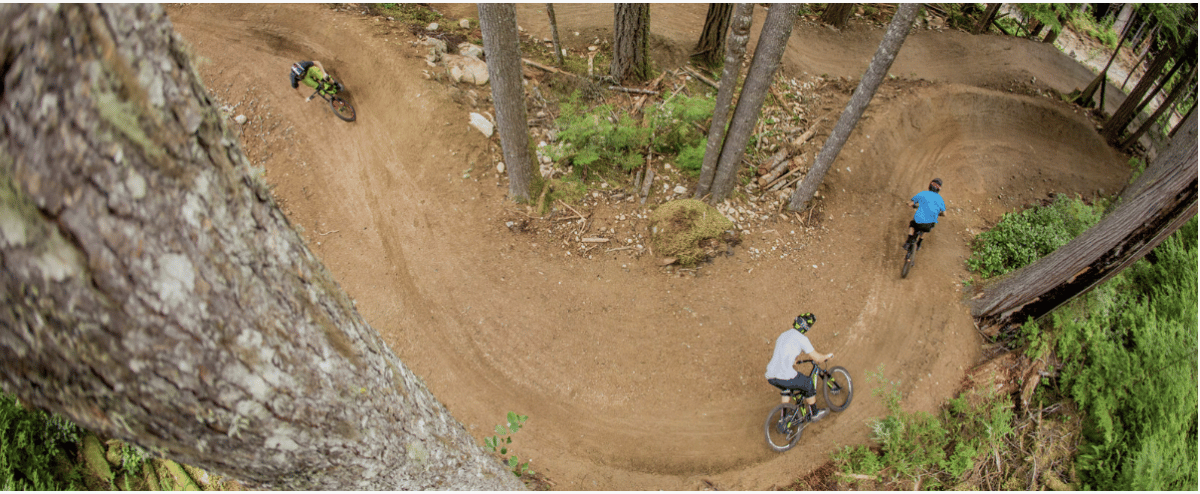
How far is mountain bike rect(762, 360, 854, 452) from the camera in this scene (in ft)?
25.7

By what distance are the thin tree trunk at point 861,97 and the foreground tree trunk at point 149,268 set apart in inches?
345

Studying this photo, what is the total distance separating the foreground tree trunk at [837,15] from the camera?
623 inches

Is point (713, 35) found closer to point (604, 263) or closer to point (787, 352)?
point (604, 263)

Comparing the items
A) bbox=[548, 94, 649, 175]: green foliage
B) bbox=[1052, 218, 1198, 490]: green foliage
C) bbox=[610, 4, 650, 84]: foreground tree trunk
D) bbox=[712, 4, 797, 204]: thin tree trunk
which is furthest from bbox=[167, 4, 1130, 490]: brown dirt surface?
bbox=[1052, 218, 1198, 490]: green foliage

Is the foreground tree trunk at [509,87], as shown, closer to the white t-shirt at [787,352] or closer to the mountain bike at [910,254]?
the white t-shirt at [787,352]

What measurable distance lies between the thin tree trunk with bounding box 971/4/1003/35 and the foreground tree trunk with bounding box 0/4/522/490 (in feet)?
74.7

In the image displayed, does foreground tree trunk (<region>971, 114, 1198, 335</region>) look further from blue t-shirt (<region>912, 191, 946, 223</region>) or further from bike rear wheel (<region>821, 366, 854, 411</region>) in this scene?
bike rear wheel (<region>821, 366, 854, 411</region>)

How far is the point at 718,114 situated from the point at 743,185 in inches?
93.6

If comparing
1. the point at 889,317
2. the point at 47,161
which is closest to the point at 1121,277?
the point at 889,317

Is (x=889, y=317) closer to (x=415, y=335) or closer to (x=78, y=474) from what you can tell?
(x=415, y=335)

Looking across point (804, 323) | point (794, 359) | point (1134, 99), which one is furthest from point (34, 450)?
point (1134, 99)

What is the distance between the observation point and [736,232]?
10.4 metres

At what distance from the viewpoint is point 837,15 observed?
1592 cm

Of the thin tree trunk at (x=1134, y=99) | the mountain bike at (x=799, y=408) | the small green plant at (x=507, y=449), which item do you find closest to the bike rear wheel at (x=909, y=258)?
the mountain bike at (x=799, y=408)
